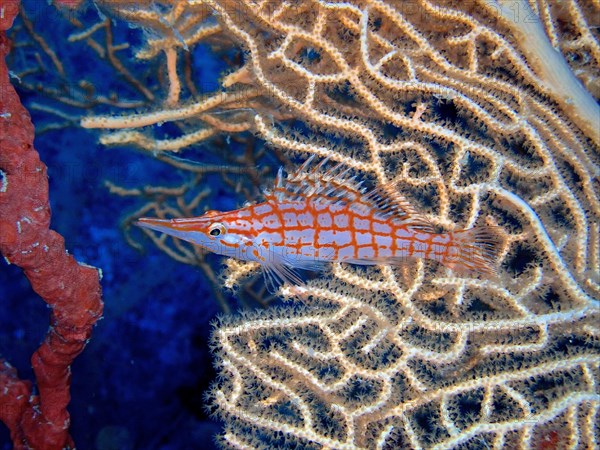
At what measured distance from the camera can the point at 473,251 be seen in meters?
2.88

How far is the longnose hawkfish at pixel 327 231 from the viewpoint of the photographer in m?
2.89

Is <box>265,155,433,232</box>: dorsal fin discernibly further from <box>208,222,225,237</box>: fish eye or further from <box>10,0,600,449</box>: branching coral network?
<box>208,222,225,237</box>: fish eye

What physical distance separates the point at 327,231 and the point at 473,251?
41.0 inches

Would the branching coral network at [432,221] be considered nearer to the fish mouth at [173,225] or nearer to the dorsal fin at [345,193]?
the dorsal fin at [345,193]

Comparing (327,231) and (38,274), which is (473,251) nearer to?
(327,231)

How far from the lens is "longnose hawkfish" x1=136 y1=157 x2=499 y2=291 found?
2889 mm

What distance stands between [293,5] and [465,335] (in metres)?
2.67

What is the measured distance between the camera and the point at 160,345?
5934mm

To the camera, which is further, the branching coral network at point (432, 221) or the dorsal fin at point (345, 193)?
the dorsal fin at point (345, 193)

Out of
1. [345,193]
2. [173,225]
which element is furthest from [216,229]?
[345,193]

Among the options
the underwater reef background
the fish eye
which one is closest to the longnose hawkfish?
the fish eye

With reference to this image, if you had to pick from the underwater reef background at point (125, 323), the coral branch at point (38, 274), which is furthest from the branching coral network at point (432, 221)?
the underwater reef background at point (125, 323)

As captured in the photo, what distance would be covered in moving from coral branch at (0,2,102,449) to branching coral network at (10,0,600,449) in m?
1.19

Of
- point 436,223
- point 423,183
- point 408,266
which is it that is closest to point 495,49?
point 423,183
